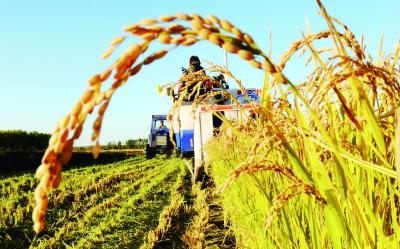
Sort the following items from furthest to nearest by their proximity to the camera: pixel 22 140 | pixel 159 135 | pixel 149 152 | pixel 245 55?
1. pixel 22 140
2. pixel 149 152
3. pixel 159 135
4. pixel 245 55

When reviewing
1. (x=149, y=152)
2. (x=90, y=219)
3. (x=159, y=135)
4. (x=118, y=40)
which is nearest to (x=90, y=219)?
Result: (x=90, y=219)

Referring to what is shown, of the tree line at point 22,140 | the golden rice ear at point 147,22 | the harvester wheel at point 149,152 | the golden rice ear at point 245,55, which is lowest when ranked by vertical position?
the harvester wheel at point 149,152

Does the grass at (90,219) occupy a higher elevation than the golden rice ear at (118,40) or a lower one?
lower

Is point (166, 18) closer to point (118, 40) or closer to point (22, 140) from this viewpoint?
point (118, 40)

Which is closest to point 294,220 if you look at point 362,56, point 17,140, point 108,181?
point 362,56

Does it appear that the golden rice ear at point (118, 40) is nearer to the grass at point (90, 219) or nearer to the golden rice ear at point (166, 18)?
the golden rice ear at point (166, 18)

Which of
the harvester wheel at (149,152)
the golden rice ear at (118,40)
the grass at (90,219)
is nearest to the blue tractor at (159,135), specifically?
the harvester wheel at (149,152)

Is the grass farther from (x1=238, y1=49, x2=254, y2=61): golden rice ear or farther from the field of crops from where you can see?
(x1=238, y1=49, x2=254, y2=61): golden rice ear

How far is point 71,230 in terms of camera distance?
19.1ft

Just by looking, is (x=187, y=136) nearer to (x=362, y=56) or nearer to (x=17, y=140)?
(x=362, y=56)

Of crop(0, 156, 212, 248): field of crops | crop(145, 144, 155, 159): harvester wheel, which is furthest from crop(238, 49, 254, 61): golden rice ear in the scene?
crop(145, 144, 155, 159): harvester wheel

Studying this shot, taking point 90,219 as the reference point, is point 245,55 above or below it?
above

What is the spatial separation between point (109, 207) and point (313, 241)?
641 cm

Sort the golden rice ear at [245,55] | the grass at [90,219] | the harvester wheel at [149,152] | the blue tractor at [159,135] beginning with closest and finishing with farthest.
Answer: the golden rice ear at [245,55], the grass at [90,219], the blue tractor at [159,135], the harvester wheel at [149,152]
